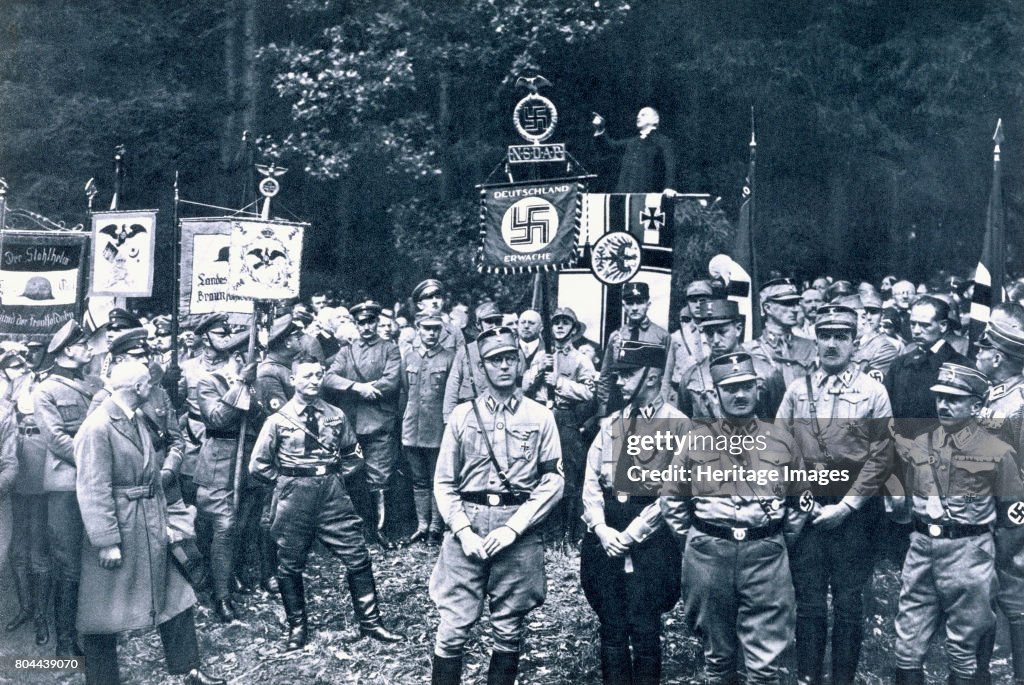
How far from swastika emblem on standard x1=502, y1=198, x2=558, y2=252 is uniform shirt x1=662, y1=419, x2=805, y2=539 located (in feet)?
6.84

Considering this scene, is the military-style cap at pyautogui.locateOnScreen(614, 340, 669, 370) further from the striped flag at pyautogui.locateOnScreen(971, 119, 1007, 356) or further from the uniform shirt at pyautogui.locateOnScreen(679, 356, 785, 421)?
the striped flag at pyautogui.locateOnScreen(971, 119, 1007, 356)

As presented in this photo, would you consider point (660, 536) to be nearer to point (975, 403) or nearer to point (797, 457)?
point (797, 457)

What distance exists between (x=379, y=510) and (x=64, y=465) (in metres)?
2.39

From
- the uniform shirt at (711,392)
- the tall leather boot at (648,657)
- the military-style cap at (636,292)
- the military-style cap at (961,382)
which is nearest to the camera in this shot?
the military-style cap at (961,382)

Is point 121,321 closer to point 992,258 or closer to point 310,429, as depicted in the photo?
point 310,429

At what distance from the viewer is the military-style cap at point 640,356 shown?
6391 mm

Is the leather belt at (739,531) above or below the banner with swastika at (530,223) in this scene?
below

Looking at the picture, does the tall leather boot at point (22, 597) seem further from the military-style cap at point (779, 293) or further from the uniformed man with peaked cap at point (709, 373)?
the military-style cap at point (779, 293)

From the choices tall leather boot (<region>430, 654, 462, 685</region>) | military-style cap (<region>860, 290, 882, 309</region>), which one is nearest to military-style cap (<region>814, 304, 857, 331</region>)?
military-style cap (<region>860, 290, 882, 309</region>)

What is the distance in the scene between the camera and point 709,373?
612 cm

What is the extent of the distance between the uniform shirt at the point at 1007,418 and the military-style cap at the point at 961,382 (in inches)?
5.1

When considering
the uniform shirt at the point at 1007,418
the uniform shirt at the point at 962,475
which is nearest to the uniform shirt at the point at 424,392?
the uniform shirt at the point at 962,475

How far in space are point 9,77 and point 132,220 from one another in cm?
131

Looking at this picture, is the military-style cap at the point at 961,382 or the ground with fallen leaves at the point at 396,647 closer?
the military-style cap at the point at 961,382
